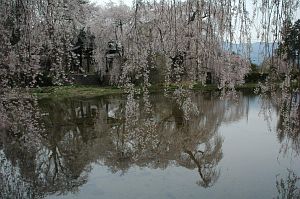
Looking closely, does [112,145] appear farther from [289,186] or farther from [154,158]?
[289,186]

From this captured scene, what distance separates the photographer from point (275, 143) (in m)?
8.85

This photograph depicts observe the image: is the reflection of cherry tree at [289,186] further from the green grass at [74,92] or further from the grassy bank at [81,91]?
the green grass at [74,92]

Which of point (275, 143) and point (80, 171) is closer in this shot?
point (80, 171)

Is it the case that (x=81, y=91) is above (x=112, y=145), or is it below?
above

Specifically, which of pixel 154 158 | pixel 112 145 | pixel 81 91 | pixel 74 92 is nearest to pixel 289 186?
pixel 154 158

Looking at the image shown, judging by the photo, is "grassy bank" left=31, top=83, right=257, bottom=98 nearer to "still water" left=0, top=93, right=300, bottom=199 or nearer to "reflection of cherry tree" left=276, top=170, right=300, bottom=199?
"still water" left=0, top=93, right=300, bottom=199

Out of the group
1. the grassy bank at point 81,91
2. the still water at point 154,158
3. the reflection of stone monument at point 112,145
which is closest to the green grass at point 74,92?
the grassy bank at point 81,91

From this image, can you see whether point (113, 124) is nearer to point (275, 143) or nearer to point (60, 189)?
point (275, 143)

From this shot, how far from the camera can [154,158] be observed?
7.87 metres

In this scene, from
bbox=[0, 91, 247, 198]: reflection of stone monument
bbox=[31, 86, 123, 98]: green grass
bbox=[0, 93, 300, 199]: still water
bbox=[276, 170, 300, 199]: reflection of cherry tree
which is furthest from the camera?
bbox=[31, 86, 123, 98]: green grass

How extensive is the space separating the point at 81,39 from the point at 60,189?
17711mm

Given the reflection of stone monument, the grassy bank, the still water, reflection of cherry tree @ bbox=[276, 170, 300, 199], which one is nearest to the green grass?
the grassy bank

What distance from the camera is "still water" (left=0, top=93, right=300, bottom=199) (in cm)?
596

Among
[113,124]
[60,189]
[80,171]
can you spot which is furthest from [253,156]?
[113,124]
